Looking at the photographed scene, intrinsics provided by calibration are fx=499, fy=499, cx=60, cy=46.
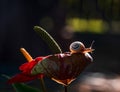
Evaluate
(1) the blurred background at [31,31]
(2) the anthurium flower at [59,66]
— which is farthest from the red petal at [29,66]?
(1) the blurred background at [31,31]

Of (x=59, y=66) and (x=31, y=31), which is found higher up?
(x=59, y=66)

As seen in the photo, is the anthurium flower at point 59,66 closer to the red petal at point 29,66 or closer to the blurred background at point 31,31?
the red petal at point 29,66

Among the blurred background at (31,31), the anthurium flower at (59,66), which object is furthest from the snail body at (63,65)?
the blurred background at (31,31)

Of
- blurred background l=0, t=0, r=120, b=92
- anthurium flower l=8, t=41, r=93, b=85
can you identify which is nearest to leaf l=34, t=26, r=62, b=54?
anthurium flower l=8, t=41, r=93, b=85

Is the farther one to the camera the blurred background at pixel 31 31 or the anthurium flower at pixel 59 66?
the blurred background at pixel 31 31

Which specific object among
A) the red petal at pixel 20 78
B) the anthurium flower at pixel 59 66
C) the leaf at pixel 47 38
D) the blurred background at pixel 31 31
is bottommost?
the blurred background at pixel 31 31

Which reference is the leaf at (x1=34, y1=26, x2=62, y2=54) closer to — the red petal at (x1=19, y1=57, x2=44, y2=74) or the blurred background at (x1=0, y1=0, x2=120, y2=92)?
the red petal at (x1=19, y1=57, x2=44, y2=74)

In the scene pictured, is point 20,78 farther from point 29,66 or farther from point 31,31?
point 31,31

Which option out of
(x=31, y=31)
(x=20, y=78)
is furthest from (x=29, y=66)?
(x=31, y=31)

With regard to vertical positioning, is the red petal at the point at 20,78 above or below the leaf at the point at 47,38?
below

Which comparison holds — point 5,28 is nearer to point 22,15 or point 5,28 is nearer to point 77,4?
point 22,15
